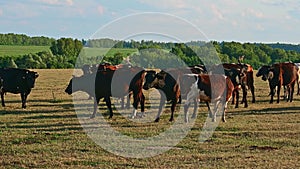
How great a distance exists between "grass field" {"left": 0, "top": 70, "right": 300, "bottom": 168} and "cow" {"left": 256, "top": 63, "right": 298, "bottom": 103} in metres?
3.08

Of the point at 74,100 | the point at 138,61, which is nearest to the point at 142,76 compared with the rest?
the point at 74,100

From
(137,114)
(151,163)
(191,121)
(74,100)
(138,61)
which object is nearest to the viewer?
(151,163)

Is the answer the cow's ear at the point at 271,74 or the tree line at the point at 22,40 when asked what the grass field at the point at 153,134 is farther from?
the tree line at the point at 22,40

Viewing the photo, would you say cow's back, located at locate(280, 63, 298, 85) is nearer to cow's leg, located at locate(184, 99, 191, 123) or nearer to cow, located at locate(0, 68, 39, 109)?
cow's leg, located at locate(184, 99, 191, 123)

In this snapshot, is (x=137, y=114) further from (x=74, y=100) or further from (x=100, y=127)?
(x=74, y=100)

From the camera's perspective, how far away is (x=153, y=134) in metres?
13.5

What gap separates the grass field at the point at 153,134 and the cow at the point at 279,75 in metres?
3.08

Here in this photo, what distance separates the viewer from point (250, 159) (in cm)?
1052

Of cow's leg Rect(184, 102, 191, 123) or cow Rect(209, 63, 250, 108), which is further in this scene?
cow Rect(209, 63, 250, 108)

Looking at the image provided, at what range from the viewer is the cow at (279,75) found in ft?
72.4

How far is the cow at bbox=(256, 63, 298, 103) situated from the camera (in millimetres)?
22078

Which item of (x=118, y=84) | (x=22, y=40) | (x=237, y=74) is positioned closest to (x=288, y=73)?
(x=237, y=74)

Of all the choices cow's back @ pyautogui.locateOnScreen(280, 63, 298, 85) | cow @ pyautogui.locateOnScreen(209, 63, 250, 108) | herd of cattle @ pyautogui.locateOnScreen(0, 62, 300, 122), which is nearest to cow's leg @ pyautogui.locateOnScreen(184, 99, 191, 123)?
herd of cattle @ pyautogui.locateOnScreen(0, 62, 300, 122)

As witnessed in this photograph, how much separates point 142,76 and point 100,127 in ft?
8.91
